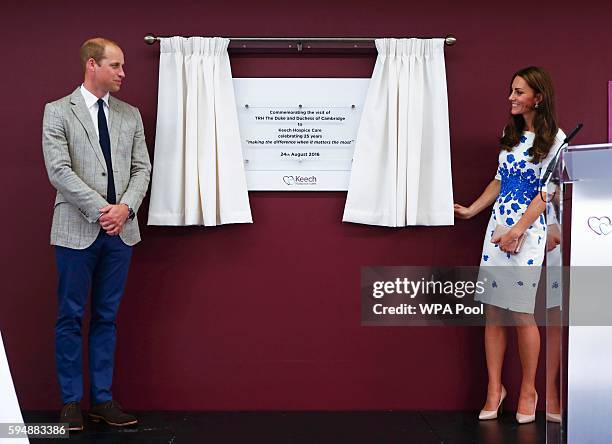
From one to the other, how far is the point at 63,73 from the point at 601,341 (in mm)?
2838

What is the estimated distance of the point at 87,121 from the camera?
3398mm

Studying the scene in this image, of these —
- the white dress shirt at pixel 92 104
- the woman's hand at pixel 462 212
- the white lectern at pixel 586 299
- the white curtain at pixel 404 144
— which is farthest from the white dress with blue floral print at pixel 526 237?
the white dress shirt at pixel 92 104

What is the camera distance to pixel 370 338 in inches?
152

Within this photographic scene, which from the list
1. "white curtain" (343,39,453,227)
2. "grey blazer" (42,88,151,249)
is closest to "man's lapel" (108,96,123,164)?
"grey blazer" (42,88,151,249)

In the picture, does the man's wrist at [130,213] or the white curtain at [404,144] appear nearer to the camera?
the man's wrist at [130,213]

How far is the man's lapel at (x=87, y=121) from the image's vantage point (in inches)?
133

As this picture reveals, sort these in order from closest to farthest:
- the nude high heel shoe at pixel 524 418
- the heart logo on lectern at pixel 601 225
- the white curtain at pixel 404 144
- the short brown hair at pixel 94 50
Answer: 1. the heart logo on lectern at pixel 601 225
2. the short brown hair at pixel 94 50
3. the nude high heel shoe at pixel 524 418
4. the white curtain at pixel 404 144

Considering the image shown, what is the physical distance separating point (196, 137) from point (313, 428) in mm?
1472

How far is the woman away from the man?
165cm

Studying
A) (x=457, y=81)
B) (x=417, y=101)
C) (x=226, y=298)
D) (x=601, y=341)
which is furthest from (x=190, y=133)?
(x=601, y=341)

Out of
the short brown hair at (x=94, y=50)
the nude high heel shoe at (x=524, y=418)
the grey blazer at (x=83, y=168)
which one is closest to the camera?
the grey blazer at (x=83, y=168)

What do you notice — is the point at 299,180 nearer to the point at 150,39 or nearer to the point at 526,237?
the point at 150,39

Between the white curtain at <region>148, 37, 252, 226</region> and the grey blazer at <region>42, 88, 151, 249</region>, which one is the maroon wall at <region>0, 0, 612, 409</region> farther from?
the grey blazer at <region>42, 88, 151, 249</region>

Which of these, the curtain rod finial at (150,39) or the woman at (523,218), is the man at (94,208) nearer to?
the curtain rod finial at (150,39)
